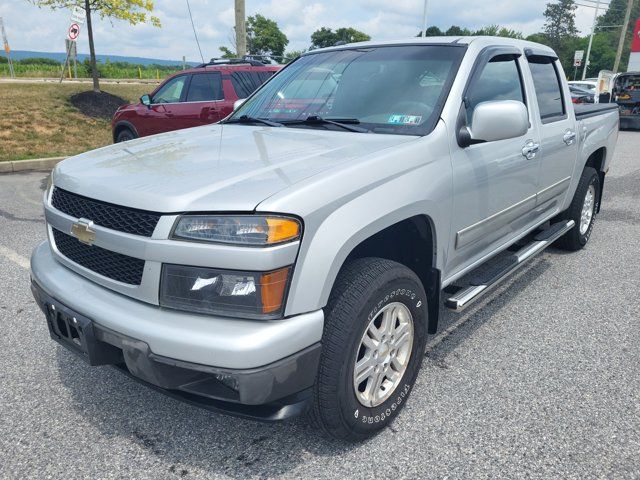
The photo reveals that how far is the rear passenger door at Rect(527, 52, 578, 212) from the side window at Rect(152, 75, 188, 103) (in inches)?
258

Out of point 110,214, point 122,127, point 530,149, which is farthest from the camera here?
point 122,127

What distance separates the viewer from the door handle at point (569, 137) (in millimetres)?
4102

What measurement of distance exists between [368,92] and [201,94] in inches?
258

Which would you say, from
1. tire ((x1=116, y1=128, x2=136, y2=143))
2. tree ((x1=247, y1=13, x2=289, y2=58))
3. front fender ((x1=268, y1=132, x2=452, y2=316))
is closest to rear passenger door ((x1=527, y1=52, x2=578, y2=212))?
front fender ((x1=268, y1=132, x2=452, y2=316))

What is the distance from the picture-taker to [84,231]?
220cm

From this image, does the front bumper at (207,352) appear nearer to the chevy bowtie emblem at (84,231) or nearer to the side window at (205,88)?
the chevy bowtie emblem at (84,231)

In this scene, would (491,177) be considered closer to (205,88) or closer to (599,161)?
(599,161)

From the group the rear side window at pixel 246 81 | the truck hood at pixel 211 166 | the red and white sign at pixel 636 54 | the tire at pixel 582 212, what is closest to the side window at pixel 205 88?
the rear side window at pixel 246 81

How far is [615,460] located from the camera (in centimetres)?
226

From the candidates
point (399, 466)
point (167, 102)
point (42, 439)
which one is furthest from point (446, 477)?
point (167, 102)

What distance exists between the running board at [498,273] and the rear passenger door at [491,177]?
4.9 inches

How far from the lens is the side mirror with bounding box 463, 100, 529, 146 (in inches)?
102

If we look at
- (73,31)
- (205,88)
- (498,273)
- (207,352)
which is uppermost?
(73,31)

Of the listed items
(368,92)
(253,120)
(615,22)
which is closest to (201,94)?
(253,120)
